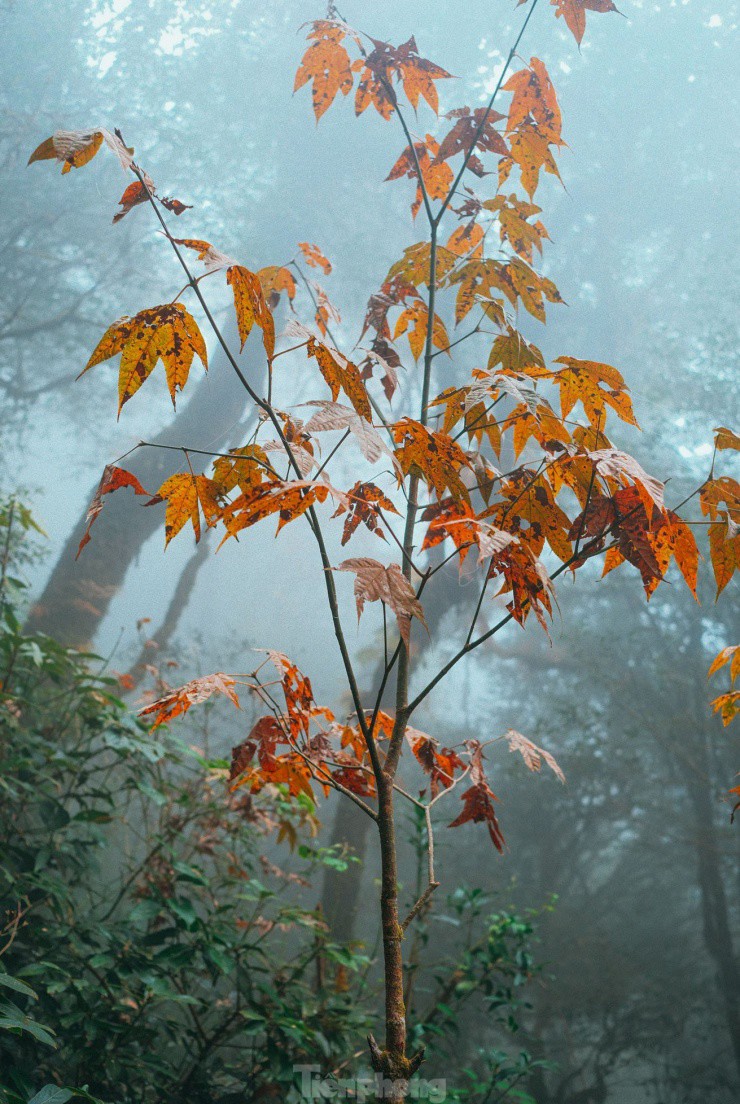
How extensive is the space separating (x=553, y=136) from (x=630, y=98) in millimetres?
6450

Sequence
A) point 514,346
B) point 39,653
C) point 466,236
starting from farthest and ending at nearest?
point 39,653, point 466,236, point 514,346

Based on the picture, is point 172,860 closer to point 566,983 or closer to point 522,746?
point 522,746

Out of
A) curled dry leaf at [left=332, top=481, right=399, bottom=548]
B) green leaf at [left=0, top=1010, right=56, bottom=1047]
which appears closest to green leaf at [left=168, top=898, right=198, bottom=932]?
green leaf at [left=0, top=1010, right=56, bottom=1047]

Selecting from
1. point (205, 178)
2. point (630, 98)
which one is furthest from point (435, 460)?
point (630, 98)

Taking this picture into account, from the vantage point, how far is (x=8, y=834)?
3.28 feet

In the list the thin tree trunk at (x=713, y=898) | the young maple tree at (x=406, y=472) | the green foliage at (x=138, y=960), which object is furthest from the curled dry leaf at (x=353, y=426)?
the thin tree trunk at (x=713, y=898)

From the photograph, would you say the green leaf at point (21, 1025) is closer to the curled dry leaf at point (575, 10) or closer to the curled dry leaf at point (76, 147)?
the curled dry leaf at point (76, 147)

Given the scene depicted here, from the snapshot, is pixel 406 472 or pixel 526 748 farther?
pixel 526 748

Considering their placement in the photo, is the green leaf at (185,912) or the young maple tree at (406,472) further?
the green leaf at (185,912)

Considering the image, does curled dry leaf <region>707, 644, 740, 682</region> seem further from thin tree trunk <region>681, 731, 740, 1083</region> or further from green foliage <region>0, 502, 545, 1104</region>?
thin tree trunk <region>681, 731, 740, 1083</region>

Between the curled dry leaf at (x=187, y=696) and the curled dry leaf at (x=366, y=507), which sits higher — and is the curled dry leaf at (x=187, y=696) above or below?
below

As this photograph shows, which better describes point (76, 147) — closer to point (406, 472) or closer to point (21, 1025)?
point (406, 472)

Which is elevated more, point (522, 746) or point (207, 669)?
point (207, 669)

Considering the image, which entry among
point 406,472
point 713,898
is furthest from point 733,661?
point 713,898
